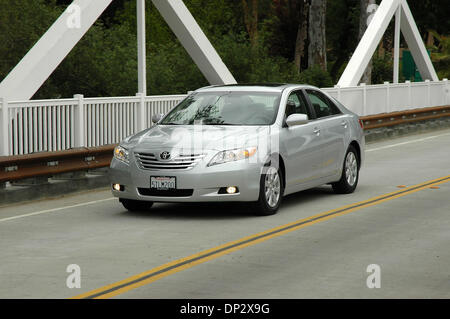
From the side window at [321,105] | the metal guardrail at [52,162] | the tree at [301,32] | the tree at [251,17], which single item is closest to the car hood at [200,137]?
the side window at [321,105]

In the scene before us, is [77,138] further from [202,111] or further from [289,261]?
[289,261]

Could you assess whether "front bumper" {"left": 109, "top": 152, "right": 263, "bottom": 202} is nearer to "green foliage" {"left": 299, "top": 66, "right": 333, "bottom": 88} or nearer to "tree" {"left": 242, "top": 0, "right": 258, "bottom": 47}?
"green foliage" {"left": 299, "top": 66, "right": 333, "bottom": 88}

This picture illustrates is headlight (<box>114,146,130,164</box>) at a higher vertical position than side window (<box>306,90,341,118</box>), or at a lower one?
lower

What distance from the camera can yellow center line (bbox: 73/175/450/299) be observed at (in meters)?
8.03

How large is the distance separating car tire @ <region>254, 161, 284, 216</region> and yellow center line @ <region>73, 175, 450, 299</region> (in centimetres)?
52

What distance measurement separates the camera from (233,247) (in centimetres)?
1001

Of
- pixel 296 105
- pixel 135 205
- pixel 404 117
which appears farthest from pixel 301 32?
pixel 135 205

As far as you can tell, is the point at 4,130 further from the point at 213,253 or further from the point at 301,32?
the point at 301,32

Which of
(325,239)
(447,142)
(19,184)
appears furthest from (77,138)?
(447,142)

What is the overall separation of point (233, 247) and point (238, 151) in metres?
2.10

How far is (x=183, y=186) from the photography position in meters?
11.7

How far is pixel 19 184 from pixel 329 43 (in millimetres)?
55416

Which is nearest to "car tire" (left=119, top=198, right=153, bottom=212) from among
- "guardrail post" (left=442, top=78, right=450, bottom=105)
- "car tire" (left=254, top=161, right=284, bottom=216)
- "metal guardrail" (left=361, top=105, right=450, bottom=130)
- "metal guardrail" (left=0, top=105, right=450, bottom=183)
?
"car tire" (left=254, top=161, right=284, bottom=216)
